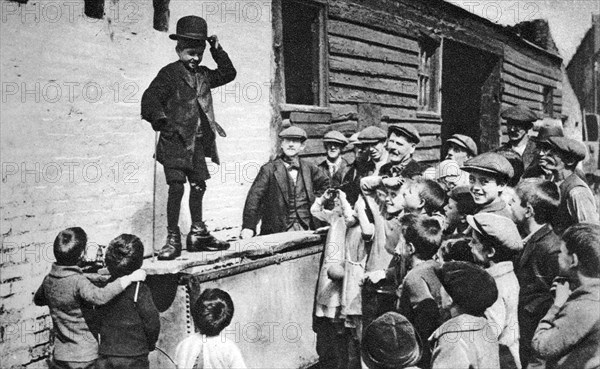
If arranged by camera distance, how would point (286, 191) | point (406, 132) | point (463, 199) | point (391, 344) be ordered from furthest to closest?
point (286, 191) < point (406, 132) < point (463, 199) < point (391, 344)

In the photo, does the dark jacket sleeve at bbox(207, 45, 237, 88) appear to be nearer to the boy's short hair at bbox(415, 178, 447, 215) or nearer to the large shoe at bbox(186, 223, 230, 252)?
the large shoe at bbox(186, 223, 230, 252)

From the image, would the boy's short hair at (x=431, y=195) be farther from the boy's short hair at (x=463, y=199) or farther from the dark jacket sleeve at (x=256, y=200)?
the dark jacket sleeve at (x=256, y=200)

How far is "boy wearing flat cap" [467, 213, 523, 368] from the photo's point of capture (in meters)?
2.88

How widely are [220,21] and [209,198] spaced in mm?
2211

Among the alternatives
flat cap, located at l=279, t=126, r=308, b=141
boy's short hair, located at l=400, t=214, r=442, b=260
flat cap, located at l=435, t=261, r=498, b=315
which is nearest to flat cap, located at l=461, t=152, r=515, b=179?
boy's short hair, located at l=400, t=214, r=442, b=260

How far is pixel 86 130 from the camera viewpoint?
15.8 ft

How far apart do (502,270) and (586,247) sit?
567 millimetres

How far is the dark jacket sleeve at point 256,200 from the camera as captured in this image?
5.20m

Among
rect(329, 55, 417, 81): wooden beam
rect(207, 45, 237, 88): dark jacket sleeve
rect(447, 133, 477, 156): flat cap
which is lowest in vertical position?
rect(447, 133, 477, 156): flat cap

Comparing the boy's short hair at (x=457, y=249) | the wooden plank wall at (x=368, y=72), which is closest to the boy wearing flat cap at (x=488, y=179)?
the boy's short hair at (x=457, y=249)

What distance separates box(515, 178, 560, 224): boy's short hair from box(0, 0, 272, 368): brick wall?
3.78 metres

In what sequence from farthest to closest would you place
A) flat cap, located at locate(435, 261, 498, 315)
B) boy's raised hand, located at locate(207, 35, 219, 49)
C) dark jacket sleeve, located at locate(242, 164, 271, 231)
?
dark jacket sleeve, located at locate(242, 164, 271, 231)
boy's raised hand, located at locate(207, 35, 219, 49)
flat cap, located at locate(435, 261, 498, 315)

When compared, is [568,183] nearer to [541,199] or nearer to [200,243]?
[541,199]

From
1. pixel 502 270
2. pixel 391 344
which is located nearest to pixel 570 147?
pixel 502 270
